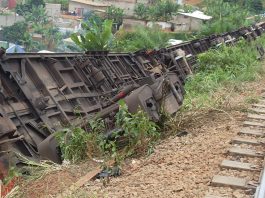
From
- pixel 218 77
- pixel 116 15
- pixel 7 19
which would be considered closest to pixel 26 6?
pixel 7 19

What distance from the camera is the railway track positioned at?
424cm

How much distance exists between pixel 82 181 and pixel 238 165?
1.77 meters

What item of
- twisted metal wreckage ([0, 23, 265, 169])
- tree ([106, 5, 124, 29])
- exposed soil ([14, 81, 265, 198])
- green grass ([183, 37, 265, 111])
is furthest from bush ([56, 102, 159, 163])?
tree ([106, 5, 124, 29])

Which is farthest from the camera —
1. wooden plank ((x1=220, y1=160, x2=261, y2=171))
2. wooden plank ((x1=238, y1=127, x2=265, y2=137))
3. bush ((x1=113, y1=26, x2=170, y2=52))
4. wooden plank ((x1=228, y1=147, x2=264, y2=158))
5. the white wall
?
the white wall

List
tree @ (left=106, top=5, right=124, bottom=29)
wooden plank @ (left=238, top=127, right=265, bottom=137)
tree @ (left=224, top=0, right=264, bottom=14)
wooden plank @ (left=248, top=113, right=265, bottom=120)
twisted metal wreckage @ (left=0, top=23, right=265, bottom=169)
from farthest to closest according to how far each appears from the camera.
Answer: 1. tree @ (left=224, top=0, right=264, bottom=14)
2. tree @ (left=106, top=5, right=124, bottom=29)
3. wooden plank @ (left=248, top=113, right=265, bottom=120)
4. twisted metal wreckage @ (left=0, top=23, right=265, bottom=169)
5. wooden plank @ (left=238, top=127, right=265, bottom=137)

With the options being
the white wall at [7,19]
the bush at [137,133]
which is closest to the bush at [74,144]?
the bush at [137,133]

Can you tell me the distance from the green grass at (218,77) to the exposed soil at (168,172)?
1.87 metres

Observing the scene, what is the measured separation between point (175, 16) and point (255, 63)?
160 feet

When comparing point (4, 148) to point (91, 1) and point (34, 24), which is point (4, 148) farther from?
point (91, 1)

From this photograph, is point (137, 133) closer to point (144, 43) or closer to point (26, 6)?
point (144, 43)

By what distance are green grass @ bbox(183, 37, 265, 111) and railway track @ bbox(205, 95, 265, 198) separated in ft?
6.45

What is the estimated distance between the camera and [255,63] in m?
14.1

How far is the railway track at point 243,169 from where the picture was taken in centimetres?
424

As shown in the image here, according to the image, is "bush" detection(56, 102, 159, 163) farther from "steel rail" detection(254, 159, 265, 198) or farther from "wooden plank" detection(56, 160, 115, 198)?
"steel rail" detection(254, 159, 265, 198)
